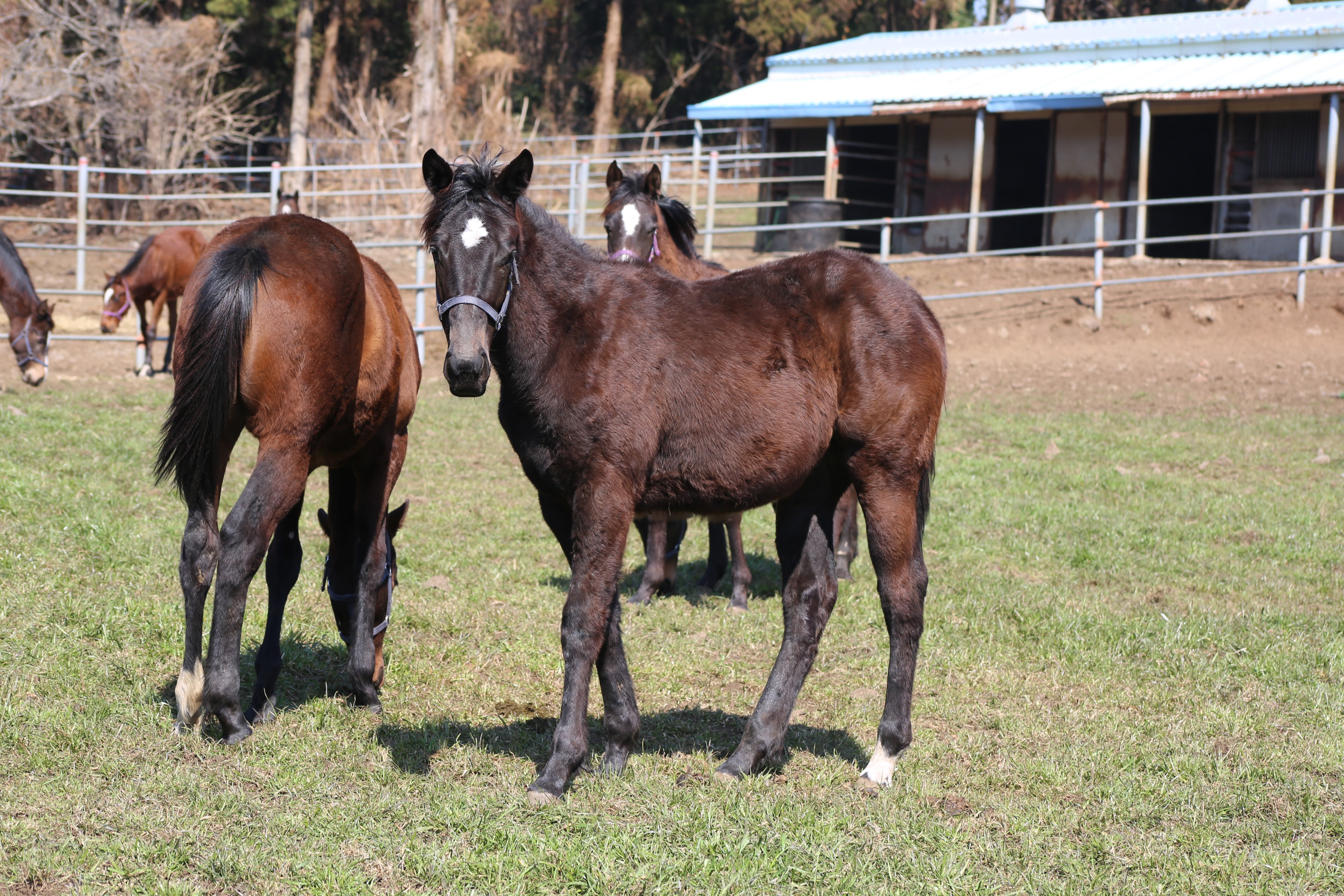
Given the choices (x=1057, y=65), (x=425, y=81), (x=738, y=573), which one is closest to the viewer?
(x=738, y=573)

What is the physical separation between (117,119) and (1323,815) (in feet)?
86.5

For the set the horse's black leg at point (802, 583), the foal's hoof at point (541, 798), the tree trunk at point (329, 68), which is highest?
the tree trunk at point (329, 68)

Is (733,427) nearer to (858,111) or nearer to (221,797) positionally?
(221,797)

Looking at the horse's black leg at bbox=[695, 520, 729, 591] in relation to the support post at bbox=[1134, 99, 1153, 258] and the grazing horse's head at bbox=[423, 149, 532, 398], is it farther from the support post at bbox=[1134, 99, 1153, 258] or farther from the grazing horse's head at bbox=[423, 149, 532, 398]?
the support post at bbox=[1134, 99, 1153, 258]

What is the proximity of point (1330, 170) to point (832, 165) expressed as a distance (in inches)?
322

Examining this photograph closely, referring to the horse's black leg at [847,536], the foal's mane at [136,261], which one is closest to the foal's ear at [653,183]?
the horse's black leg at [847,536]

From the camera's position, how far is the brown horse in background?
22.5 ft

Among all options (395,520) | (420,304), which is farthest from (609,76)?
(395,520)

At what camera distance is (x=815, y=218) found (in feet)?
68.6

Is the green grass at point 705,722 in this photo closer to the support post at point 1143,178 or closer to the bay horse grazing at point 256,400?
the bay horse grazing at point 256,400

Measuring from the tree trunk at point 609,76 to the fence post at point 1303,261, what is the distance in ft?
65.7

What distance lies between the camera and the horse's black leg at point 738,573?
22.5 feet

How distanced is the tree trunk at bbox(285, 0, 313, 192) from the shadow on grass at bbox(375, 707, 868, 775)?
74.6 feet

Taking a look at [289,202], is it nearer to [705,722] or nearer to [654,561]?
[654,561]
